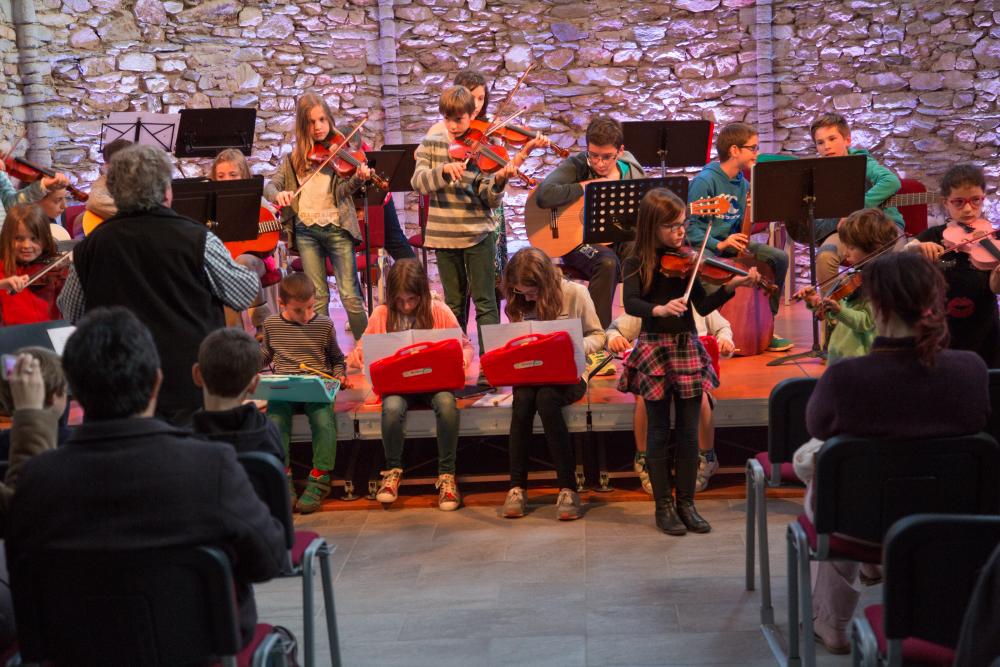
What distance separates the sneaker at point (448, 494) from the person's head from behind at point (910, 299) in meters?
2.47

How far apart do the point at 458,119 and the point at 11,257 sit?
2284 millimetres

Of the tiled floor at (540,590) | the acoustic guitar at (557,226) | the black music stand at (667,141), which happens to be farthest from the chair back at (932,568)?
the black music stand at (667,141)

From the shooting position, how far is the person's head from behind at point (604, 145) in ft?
20.1

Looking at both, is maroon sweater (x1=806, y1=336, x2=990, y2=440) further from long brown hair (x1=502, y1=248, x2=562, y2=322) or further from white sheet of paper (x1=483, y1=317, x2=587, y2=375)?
long brown hair (x1=502, y1=248, x2=562, y2=322)

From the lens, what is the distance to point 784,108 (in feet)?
→ 31.4

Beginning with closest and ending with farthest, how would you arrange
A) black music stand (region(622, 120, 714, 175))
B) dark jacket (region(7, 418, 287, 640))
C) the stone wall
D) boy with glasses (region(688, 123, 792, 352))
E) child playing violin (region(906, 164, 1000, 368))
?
1. dark jacket (region(7, 418, 287, 640))
2. child playing violin (region(906, 164, 1000, 368))
3. boy with glasses (region(688, 123, 792, 352))
4. black music stand (region(622, 120, 714, 175))
5. the stone wall

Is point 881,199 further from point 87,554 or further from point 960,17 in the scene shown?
point 87,554

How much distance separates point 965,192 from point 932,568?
310cm

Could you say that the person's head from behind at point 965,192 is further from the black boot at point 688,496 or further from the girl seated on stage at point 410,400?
the girl seated on stage at point 410,400

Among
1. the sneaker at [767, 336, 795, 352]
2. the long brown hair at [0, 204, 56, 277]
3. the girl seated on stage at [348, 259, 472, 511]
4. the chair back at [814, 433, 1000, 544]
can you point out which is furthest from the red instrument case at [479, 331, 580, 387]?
the long brown hair at [0, 204, 56, 277]

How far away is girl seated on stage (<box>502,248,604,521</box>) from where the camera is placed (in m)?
4.71

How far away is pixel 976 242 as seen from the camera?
475 cm

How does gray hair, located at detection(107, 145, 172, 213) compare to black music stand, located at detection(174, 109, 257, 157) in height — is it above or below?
below

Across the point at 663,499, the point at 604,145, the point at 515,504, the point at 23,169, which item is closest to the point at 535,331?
the point at 515,504
